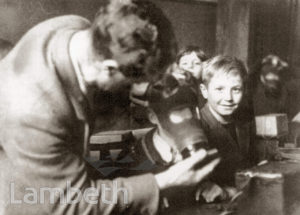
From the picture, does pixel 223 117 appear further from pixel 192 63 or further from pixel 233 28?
pixel 233 28

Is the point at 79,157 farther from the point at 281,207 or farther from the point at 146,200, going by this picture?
the point at 281,207

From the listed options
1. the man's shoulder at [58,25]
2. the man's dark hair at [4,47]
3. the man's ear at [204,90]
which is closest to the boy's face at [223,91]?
the man's ear at [204,90]

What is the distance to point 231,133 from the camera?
137cm

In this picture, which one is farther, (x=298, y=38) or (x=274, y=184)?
(x=298, y=38)

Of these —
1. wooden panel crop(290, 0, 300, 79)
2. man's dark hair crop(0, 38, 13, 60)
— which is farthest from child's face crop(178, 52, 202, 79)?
man's dark hair crop(0, 38, 13, 60)

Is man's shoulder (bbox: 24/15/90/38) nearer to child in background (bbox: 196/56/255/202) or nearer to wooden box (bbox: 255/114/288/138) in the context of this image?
child in background (bbox: 196/56/255/202)

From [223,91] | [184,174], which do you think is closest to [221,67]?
[223,91]

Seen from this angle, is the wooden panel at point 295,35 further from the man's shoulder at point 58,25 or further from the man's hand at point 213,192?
the man's shoulder at point 58,25

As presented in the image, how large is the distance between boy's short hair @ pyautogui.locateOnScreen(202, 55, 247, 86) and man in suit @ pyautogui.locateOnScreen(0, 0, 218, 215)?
0.71ft

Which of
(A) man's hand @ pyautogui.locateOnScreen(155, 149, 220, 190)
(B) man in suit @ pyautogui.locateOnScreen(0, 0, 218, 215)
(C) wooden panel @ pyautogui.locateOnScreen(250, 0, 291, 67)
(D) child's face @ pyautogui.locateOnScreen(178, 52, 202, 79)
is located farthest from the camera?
(C) wooden panel @ pyautogui.locateOnScreen(250, 0, 291, 67)

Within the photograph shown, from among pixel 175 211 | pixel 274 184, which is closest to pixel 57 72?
pixel 175 211

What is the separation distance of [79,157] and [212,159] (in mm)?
426

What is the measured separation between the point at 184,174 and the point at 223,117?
25 centimetres

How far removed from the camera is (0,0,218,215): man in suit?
1.05 m
